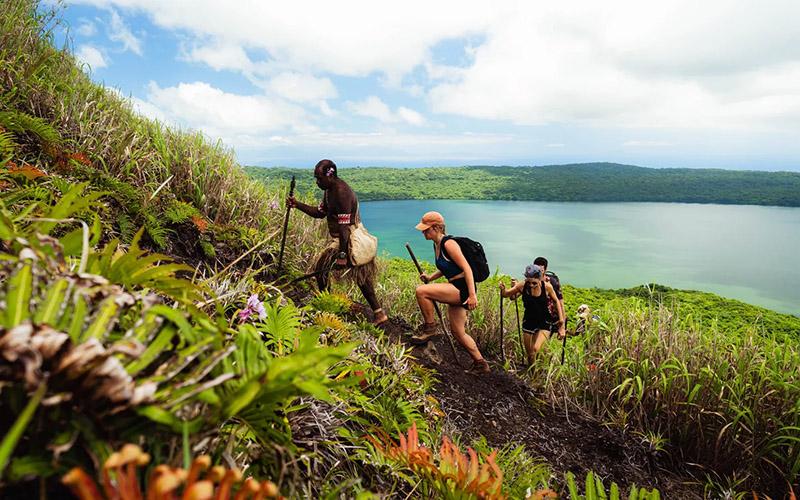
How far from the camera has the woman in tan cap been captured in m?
5.29

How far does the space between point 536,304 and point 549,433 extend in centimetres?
212

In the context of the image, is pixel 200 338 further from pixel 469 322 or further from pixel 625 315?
pixel 469 322

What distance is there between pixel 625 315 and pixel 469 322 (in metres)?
2.49

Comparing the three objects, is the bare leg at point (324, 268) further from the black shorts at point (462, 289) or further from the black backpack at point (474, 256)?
the black shorts at point (462, 289)

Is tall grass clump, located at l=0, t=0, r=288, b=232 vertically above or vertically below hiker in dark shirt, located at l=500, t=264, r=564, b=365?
above

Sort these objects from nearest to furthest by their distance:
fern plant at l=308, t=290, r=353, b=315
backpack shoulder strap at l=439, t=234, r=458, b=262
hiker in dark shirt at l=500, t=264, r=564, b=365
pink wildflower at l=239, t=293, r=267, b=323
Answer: pink wildflower at l=239, t=293, r=267, b=323 → fern plant at l=308, t=290, r=353, b=315 → backpack shoulder strap at l=439, t=234, r=458, b=262 → hiker in dark shirt at l=500, t=264, r=564, b=365

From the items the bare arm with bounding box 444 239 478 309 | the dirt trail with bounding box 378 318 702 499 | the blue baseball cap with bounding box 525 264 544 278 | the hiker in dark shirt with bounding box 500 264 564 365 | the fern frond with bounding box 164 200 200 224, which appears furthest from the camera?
the hiker in dark shirt with bounding box 500 264 564 365

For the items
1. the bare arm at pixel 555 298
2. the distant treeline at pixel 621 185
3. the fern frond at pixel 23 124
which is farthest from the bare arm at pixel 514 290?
the distant treeline at pixel 621 185

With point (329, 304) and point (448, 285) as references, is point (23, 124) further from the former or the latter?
point (448, 285)

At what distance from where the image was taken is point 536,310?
21.8 feet

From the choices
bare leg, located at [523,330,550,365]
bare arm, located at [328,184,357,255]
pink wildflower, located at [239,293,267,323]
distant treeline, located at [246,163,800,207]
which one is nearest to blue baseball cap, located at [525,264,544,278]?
bare leg, located at [523,330,550,365]

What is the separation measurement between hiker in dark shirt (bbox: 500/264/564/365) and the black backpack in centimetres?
114

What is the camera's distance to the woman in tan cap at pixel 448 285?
529 centimetres

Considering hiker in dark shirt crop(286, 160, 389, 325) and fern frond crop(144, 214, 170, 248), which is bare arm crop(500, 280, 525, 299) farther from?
fern frond crop(144, 214, 170, 248)
